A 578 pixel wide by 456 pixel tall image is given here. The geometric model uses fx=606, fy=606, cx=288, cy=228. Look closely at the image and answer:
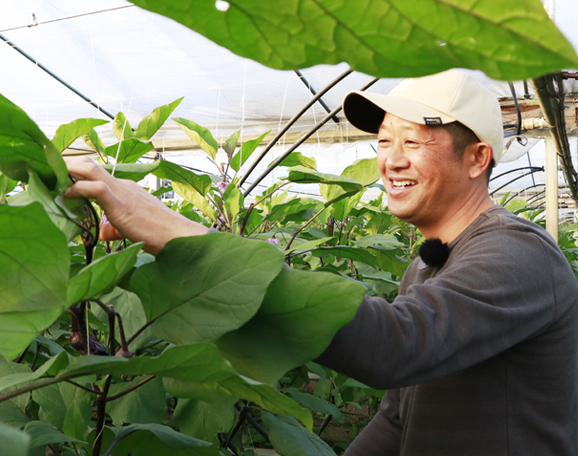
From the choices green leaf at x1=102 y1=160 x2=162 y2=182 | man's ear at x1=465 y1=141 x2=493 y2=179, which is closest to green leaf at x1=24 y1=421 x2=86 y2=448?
green leaf at x1=102 y1=160 x2=162 y2=182

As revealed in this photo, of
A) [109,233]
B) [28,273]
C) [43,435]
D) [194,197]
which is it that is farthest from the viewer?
[194,197]

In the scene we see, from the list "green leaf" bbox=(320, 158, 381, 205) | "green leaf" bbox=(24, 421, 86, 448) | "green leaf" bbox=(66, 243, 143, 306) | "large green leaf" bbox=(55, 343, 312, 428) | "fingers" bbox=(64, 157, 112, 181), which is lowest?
"green leaf" bbox=(24, 421, 86, 448)

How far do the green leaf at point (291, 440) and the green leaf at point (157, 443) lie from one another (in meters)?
0.36

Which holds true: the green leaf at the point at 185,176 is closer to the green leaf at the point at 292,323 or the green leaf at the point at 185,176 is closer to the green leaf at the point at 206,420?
the green leaf at the point at 206,420

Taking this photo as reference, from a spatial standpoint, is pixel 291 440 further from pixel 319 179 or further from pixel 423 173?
pixel 423 173

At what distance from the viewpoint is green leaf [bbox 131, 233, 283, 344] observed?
524 mm

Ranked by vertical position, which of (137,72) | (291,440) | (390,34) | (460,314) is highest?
(137,72)

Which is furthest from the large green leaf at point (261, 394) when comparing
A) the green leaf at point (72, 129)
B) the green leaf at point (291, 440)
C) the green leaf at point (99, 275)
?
the green leaf at point (291, 440)

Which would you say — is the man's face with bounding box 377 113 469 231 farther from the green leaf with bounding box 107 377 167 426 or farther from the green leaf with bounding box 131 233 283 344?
the green leaf with bounding box 131 233 283 344

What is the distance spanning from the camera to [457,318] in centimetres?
95

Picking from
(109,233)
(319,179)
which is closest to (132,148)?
(109,233)

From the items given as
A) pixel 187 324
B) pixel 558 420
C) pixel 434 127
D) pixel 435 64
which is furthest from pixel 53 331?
pixel 435 64

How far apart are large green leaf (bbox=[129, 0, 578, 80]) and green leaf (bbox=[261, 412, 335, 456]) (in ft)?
3.23

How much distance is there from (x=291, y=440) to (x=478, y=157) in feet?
2.66
